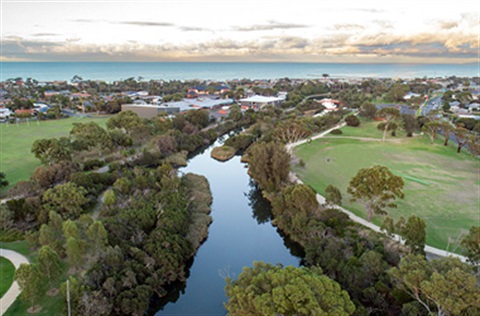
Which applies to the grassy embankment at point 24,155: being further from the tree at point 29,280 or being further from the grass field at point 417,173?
the grass field at point 417,173

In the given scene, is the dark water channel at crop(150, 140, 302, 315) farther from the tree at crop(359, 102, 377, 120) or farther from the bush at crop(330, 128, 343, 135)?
the tree at crop(359, 102, 377, 120)

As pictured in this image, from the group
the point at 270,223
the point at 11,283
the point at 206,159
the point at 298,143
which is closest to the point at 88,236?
the point at 11,283

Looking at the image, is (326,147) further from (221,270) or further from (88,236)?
(88,236)

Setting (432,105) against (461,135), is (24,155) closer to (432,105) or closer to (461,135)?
(461,135)

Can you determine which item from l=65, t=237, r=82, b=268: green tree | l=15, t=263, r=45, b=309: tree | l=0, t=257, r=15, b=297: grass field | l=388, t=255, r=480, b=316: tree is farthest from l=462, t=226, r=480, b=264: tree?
l=0, t=257, r=15, b=297: grass field

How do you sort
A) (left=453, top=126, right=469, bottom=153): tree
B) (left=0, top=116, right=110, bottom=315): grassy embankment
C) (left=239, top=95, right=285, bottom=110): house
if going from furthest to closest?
1. (left=239, top=95, right=285, bottom=110): house
2. (left=453, top=126, right=469, bottom=153): tree
3. (left=0, top=116, right=110, bottom=315): grassy embankment

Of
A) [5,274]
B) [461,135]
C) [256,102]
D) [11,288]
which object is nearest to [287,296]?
[11,288]

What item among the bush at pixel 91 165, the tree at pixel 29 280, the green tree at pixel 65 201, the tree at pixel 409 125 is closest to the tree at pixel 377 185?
the tree at pixel 29 280
